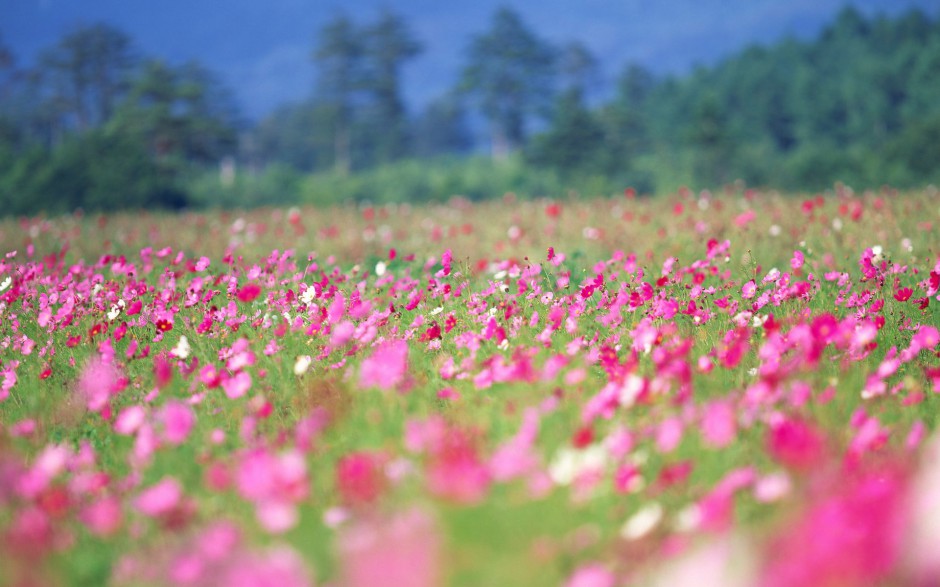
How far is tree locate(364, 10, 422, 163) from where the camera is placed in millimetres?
44438

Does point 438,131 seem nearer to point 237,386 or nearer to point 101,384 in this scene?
point 237,386

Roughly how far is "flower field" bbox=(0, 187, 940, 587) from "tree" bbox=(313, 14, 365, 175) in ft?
133

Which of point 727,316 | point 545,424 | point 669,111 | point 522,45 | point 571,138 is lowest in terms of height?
point 545,424

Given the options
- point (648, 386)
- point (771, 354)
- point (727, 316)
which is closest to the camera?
point (648, 386)

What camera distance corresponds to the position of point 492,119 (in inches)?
1753

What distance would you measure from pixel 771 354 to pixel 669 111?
4657cm

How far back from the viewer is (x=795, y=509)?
1803mm

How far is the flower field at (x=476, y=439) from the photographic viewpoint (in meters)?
1.65

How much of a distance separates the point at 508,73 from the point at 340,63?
890 centimetres

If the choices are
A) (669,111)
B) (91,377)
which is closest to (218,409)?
(91,377)

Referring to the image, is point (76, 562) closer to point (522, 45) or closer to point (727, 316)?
point (727, 316)

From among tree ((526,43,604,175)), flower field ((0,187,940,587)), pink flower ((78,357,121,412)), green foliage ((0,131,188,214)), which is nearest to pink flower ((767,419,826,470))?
flower field ((0,187,940,587))

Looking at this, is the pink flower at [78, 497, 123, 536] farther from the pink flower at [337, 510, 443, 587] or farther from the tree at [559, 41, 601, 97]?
the tree at [559, 41, 601, 97]

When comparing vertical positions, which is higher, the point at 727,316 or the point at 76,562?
the point at 727,316
